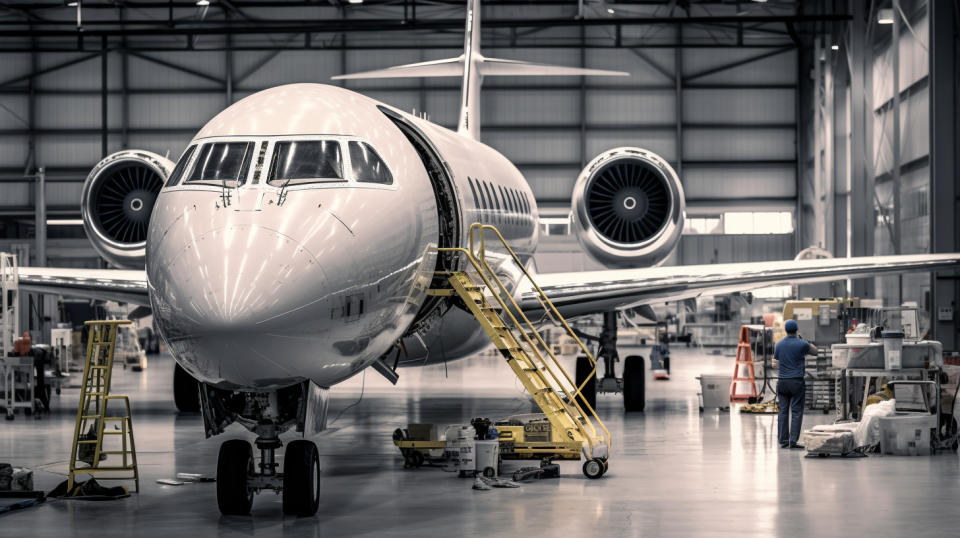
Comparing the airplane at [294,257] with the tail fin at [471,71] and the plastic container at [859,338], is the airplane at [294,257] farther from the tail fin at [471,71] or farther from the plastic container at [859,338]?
the tail fin at [471,71]

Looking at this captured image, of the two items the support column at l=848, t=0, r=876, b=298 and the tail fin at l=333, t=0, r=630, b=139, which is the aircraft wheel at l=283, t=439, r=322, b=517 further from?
the support column at l=848, t=0, r=876, b=298

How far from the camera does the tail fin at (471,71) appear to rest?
21.3m

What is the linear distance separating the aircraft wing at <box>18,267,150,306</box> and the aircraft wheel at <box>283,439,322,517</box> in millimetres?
6506

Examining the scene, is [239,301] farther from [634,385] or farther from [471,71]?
[471,71]

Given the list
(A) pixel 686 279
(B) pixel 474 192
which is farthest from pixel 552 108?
(B) pixel 474 192

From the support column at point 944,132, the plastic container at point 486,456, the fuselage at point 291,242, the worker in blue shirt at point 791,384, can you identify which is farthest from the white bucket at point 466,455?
the support column at point 944,132

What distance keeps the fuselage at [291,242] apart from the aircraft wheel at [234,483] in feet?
2.96

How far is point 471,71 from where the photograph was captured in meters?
22.8

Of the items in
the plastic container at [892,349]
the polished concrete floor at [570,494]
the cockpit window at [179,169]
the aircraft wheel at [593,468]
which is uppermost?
the cockpit window at [179,169]

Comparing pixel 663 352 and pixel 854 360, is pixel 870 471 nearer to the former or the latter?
pixel 854 360

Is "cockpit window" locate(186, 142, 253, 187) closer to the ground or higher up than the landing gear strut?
higher up

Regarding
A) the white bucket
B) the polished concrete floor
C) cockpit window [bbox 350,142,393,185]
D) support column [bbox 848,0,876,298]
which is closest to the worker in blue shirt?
the polished concrete floor

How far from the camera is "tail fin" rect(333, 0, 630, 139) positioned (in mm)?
21281

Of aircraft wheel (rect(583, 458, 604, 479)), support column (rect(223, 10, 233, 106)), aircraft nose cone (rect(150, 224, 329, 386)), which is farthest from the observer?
support column (rect(223, 10, 233, 106))
